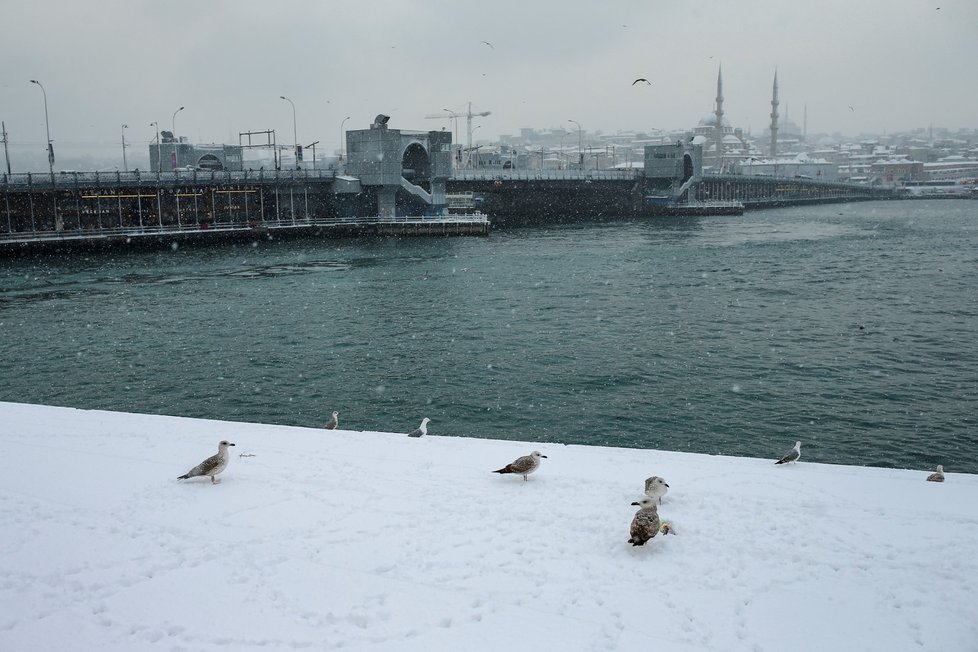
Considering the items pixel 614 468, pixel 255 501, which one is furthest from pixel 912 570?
pixel 255 501

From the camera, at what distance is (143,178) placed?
68.6 metres

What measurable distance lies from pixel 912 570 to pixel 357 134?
76701 mm

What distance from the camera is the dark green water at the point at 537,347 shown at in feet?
66.4

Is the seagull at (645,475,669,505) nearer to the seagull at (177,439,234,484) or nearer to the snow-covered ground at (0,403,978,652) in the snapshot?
the snow-covered ground at (0,403,978,652)

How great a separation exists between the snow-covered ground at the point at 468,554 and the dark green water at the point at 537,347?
7.55m

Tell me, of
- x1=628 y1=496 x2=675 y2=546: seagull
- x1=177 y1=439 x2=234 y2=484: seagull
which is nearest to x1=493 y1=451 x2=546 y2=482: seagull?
x1=628 y1=496 x2=675 y2=546: seagull

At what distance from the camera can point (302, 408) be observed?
21.6 m

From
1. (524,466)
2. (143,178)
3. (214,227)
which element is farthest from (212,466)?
(143,178)

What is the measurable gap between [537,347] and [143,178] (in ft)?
166

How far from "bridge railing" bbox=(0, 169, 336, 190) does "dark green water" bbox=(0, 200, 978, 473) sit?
918cm

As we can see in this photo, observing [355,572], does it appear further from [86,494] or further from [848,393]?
[848,393]

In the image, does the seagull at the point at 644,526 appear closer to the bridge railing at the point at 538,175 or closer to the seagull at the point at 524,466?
the seagull at the point at 524,466

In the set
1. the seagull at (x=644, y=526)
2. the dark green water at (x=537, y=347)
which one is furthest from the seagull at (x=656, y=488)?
the dark green water at (x=537, y=347)

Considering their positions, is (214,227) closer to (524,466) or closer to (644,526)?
(524,466)
